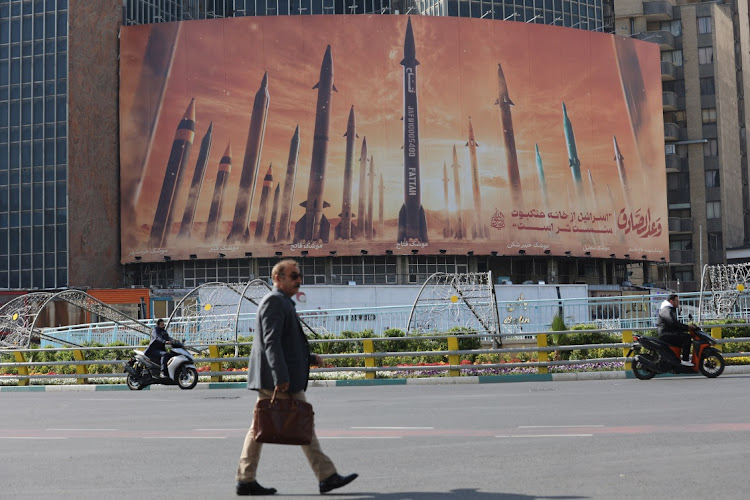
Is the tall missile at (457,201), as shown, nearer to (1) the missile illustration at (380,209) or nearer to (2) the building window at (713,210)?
(1) the missile illustration at (380,209)

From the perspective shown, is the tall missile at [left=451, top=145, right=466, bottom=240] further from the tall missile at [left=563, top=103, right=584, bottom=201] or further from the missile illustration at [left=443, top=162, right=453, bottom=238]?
the tall missile at [left=563, top=103, right=584, bottom=201]

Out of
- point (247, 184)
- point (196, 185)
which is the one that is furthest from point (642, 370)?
point (196, 185)

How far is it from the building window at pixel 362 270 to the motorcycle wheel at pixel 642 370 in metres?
51.8

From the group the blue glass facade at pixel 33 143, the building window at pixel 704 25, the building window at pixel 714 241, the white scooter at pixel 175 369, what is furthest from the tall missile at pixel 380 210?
the white scooter at pixel 175 369

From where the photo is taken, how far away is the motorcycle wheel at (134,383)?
25.9m

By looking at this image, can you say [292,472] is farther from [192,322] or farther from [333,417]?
[192,322]

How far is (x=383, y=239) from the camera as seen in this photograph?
70.9 metres

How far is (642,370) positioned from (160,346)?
1089cm

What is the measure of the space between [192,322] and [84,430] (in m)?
22.4

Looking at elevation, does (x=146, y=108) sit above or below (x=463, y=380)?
above

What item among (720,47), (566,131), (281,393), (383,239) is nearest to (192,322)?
(281,393)

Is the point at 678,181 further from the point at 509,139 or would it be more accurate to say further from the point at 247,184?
the point at 247,184

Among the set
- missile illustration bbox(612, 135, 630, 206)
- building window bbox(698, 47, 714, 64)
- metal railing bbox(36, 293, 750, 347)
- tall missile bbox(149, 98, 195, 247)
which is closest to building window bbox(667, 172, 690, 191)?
building window bbox(698, 47, 714, 64)

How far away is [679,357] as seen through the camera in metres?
20.4
